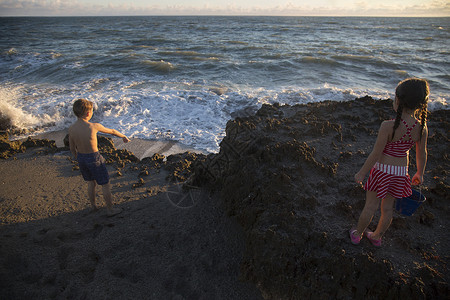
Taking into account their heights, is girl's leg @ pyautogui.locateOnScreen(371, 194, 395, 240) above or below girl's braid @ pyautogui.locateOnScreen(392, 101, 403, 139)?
below

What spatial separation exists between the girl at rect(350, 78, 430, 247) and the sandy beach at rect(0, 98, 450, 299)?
0.32 m

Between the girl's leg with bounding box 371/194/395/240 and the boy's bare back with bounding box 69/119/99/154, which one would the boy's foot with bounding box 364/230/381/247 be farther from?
the boy's bare back with bounding box 69/119/99/154

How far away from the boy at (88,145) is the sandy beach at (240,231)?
1.48 ft

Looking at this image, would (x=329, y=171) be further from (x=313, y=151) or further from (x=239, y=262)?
(x=239, y=262)

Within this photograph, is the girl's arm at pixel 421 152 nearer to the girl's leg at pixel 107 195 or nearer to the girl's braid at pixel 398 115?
the girl's braid at pixel 398 115

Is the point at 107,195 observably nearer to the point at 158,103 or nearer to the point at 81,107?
the point at 81,107

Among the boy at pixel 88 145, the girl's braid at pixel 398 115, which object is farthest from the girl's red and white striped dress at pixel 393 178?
the boy at pixel 88 145

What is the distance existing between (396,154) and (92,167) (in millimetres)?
3104

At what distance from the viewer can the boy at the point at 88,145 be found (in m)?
2.94

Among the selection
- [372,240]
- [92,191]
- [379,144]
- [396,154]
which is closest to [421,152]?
[396,154]

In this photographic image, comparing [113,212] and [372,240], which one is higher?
[372,240]

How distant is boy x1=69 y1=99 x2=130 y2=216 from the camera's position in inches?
116

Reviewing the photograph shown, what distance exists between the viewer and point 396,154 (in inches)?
76.8

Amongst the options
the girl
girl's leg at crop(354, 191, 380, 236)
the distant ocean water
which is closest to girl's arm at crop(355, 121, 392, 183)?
the girl
